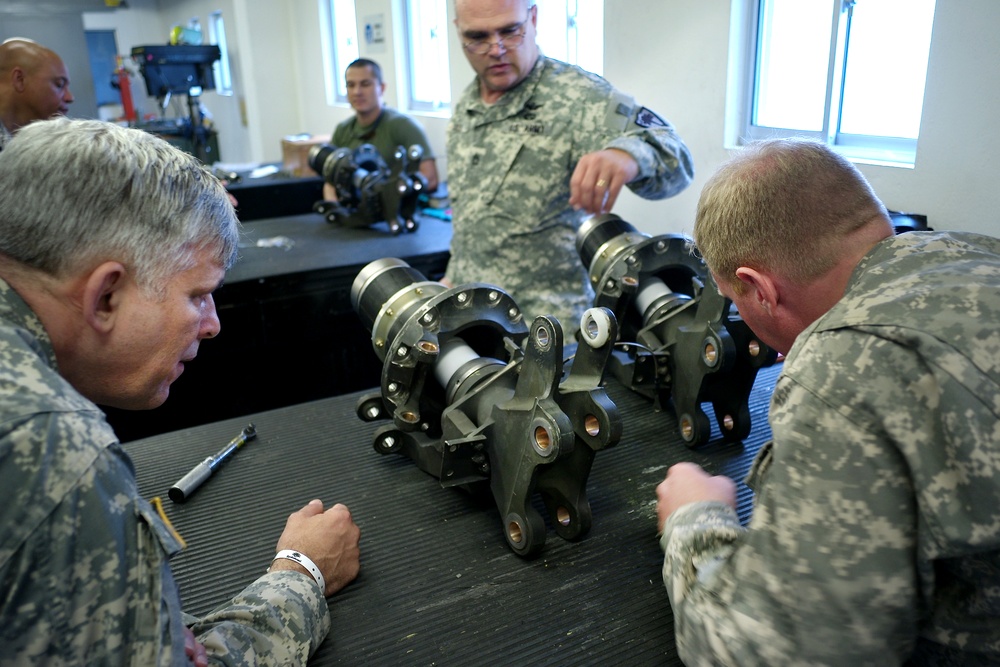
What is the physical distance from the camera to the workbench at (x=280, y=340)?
104 inches

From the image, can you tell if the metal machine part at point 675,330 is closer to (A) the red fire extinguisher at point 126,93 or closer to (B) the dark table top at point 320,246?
(B) the dark table top at point 320,246

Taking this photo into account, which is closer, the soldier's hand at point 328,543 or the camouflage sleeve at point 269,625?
the camouflage sleeve at point 269,625

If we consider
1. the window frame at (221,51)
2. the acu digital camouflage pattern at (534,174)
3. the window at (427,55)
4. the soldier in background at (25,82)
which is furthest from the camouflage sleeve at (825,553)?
the window frame at (221,51)

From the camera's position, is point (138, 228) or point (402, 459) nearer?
point (138, 228)

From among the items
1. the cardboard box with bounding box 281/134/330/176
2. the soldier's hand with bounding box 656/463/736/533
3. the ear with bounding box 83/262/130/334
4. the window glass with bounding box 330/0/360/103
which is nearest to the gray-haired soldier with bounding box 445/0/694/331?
the soldier's hand with bounding box 656/463/736/533

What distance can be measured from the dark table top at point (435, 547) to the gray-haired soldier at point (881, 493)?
16cm

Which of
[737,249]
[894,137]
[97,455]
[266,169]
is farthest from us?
[266,169]

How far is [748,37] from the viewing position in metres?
2.61

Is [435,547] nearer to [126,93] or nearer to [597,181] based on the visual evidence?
[597,181]

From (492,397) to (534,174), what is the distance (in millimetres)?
1082

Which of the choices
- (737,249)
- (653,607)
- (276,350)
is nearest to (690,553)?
(653,607)

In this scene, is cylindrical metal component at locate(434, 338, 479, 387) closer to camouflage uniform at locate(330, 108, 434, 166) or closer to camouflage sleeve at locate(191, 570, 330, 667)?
camouflage sleeve at locate(191, 570, 330, 667)

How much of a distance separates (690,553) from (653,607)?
13 cm

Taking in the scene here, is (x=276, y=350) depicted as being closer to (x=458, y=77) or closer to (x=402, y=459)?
(x=402, y=459)
